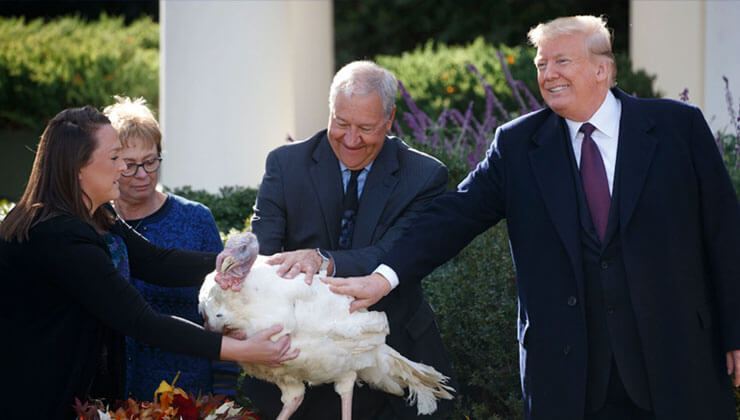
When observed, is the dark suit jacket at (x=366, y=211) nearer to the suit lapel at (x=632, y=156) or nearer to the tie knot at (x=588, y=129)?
the tie knot at (x=588, y=129)

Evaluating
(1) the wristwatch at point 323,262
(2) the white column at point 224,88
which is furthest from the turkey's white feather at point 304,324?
(2) the white column at point 224,88

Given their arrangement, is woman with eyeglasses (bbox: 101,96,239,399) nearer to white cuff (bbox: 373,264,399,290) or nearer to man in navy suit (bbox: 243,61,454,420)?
man in navy suit (bbox: 243,61,454,420)

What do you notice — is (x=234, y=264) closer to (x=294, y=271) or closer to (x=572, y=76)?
(x=294, y=271)

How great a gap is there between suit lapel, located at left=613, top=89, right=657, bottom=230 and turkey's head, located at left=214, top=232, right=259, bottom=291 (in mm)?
1423

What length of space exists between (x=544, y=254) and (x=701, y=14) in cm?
602

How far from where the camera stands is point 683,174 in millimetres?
3377

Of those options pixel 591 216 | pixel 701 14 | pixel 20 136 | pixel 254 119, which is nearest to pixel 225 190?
pixel 254 119

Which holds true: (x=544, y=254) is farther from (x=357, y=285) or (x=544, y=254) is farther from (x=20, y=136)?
(x=20, y=136)

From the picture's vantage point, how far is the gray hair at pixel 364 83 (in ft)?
12.3

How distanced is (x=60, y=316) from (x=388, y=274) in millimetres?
1323

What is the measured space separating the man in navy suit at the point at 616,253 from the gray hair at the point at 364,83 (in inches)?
25.3

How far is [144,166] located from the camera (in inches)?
166

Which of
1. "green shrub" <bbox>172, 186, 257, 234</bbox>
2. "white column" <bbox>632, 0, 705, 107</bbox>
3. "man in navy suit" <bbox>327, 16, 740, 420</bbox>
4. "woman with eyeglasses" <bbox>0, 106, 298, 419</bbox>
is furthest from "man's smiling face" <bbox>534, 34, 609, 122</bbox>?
"white column" <bbox>632, 0, 705, 107</bbox>

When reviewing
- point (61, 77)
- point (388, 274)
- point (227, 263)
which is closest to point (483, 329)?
point (388, 274)
